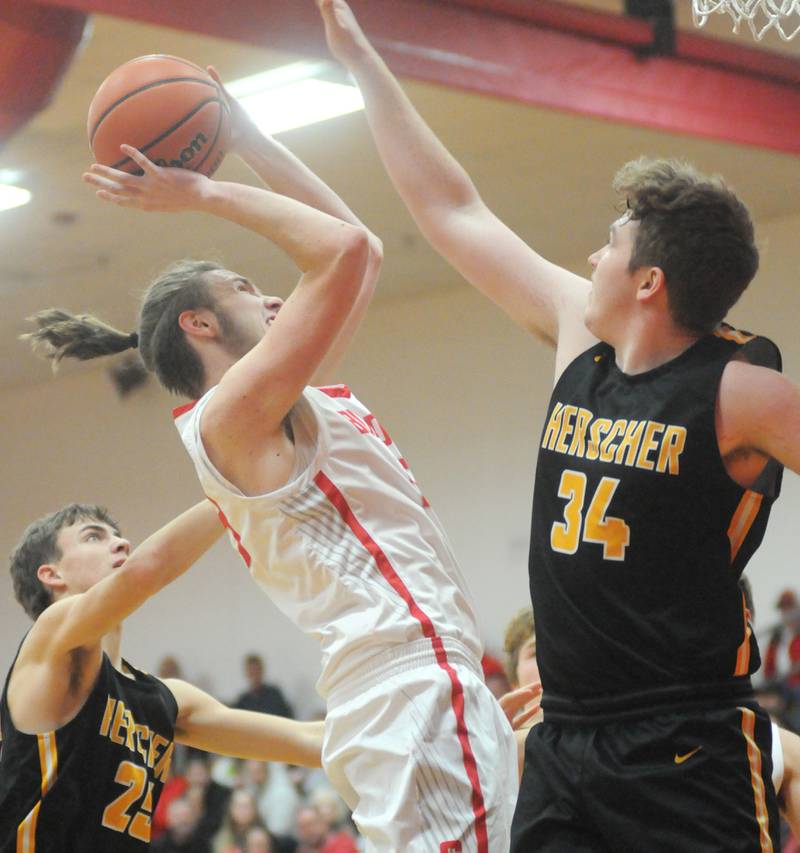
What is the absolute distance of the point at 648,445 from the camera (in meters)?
2.63

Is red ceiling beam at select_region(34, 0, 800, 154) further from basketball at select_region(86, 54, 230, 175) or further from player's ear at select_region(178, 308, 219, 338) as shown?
player's ear at select_region(178, 308, 219, 338)

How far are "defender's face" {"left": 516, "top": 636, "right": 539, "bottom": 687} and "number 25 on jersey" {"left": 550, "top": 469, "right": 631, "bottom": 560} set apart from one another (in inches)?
64.9

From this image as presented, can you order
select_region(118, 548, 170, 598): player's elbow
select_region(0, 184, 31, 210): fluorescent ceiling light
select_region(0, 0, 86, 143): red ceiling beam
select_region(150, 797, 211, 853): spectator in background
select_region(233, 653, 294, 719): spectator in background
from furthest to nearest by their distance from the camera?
1. select_region(233, 653, 294, 719): spectator in background
2. select_region(150, 797, 211, 853): spectator in background
3. select_region(0, 184, 31, 210): fluorescent ceiling light
4. select_region(0, 0, 86, 143): red ceiling beam
5. select_region(118, 548, 170, 598): player's elbow

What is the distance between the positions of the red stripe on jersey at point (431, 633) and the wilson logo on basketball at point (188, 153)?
0.88 m

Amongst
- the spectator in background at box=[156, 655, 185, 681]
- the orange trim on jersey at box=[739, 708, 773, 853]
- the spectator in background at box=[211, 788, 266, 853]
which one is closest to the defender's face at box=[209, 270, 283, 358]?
the orange trim on jersey at box=[739, 708, 773, 853]

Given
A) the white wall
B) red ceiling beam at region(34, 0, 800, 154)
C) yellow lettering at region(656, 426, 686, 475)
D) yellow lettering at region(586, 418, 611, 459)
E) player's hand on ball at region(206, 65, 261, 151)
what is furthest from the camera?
the white wall

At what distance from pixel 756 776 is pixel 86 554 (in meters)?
2.57

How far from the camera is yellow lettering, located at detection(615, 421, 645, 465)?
8.69 ft

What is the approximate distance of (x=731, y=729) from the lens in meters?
2.58

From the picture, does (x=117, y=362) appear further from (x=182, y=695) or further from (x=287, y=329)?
(x=287, y=329)

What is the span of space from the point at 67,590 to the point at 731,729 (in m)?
2.56

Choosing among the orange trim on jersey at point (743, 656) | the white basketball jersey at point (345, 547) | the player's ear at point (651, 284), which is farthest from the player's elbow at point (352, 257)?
the orange trim on jersey at point (743, 656)

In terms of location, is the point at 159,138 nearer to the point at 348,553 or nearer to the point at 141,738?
the point at 348,553

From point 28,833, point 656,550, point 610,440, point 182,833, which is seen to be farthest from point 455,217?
point 182,833
